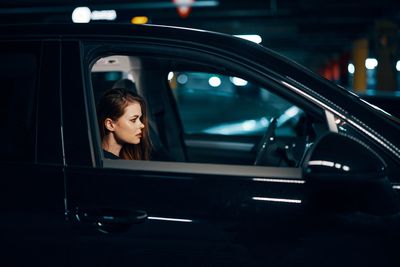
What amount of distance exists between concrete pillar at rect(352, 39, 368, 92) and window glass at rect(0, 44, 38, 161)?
967 inches

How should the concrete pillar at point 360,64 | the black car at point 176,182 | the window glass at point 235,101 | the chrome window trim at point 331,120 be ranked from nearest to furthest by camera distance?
the black car at point 176,182 → the chrome window trim at point 331,120 → the window glass at point 235,101 → the concrete pillar at point 360,64

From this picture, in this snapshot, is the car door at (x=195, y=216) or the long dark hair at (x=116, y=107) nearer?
the car door at (x=195, y=216)

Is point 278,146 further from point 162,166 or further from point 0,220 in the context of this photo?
point 0,220

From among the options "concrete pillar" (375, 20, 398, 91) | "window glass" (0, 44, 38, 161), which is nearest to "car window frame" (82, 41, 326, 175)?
"window glass" (0, 44, 38, 161)

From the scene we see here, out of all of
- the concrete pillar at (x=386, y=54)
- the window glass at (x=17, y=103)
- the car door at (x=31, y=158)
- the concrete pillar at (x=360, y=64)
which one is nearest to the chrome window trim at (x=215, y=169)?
the car door at (x=31, y=158)

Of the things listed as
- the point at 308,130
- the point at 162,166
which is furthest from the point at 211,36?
the point at 308,130

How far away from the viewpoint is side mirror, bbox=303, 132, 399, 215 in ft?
7.30

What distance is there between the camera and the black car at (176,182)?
2.33 meters

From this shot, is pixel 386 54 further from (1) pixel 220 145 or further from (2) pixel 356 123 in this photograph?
(2) pixel 356 123

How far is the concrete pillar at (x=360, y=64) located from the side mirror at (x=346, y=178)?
24.6 metres

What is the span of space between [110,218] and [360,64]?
27343 mm

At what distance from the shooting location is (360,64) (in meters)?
28.6

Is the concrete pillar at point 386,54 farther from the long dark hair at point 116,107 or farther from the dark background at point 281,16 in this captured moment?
the long dark hair at point 116,107

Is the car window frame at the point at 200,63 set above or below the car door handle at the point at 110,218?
above
